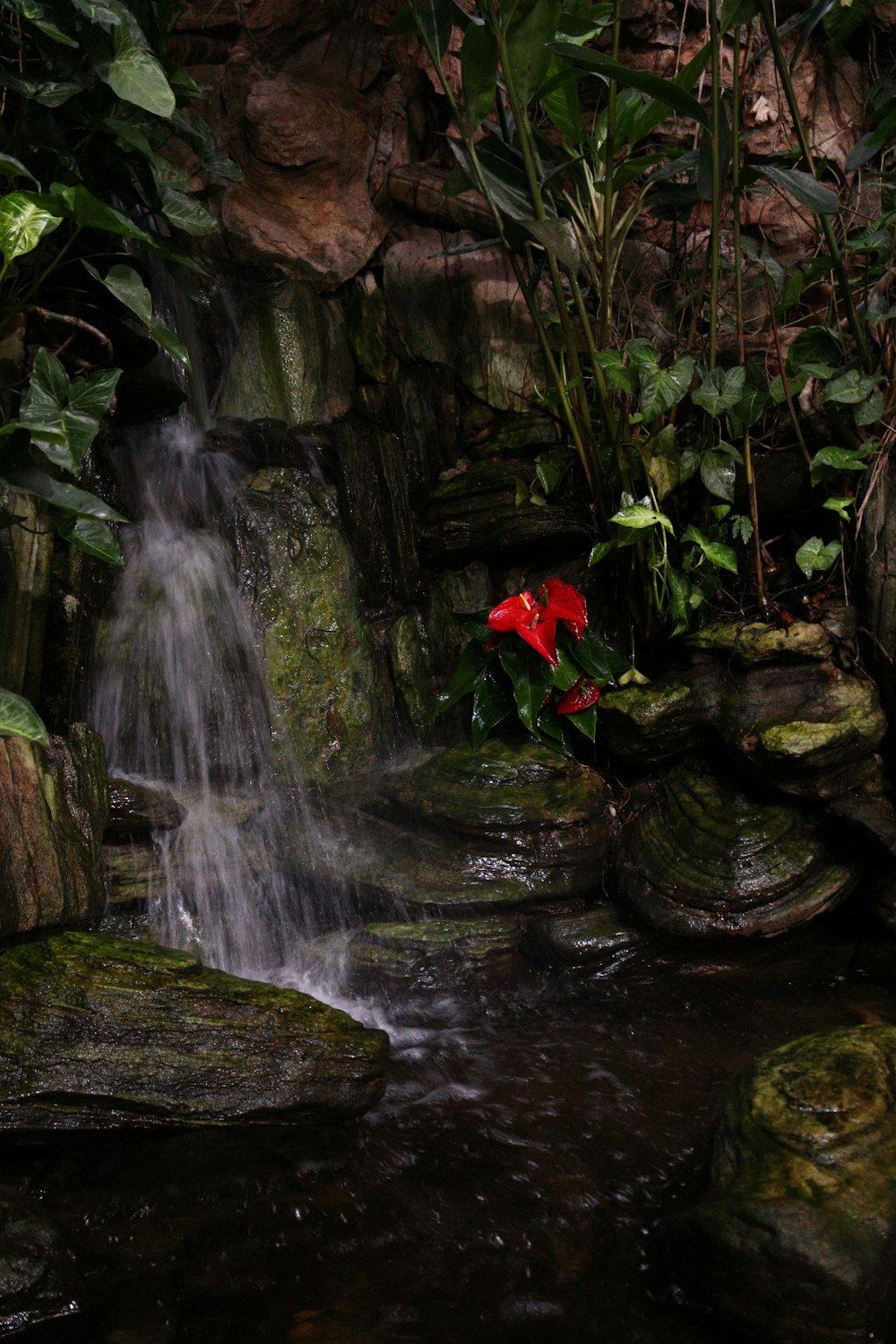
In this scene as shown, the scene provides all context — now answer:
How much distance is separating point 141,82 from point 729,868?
120 inches

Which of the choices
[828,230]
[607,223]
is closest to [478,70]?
[607,223]

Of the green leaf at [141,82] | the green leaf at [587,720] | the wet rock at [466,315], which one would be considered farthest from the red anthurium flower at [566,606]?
the green leaf at [141,82]

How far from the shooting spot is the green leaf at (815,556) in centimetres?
366

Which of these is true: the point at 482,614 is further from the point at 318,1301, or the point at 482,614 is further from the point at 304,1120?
the point at 318,1301

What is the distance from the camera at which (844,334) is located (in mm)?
3816

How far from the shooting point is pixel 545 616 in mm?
3676

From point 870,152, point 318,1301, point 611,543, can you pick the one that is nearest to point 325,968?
point 318,1301

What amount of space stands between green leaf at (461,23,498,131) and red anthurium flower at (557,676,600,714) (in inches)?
81.5

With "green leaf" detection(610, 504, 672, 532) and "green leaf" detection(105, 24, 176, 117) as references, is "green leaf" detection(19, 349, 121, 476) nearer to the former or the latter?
"green leaf" detection(105, 24, 176, 117)

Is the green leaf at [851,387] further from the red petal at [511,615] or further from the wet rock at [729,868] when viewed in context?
the wet rock at [729,868]

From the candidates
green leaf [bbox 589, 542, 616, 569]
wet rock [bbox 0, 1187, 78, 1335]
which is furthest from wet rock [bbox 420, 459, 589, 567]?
wet rock [bbox 0, 1187, 78, 1335]

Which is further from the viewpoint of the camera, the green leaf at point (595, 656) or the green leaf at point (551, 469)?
the green leaf at point (551, 469)

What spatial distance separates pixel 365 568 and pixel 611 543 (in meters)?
1.38

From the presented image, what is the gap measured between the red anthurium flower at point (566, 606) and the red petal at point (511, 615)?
0.08 m
